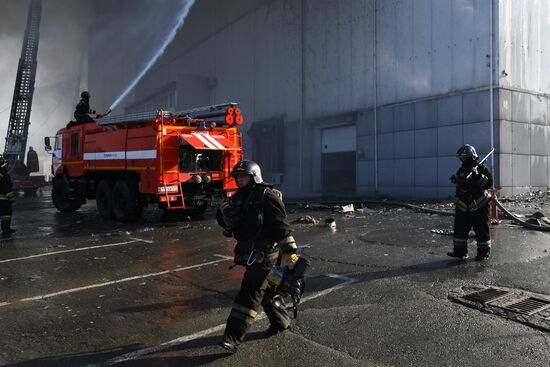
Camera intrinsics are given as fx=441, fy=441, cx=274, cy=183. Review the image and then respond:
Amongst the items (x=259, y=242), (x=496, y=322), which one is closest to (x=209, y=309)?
(x=259, y=242)

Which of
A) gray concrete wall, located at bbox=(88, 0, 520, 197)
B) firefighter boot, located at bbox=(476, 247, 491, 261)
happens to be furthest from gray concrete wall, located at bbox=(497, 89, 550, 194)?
firefighter boot, located at bbox=(476, 247, 491, 261)

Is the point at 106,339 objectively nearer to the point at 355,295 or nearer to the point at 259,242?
the point at 259,242

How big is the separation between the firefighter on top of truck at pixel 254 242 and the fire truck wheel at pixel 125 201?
308 inches

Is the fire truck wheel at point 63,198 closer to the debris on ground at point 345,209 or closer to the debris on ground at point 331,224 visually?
the debris on ground at point 345,209

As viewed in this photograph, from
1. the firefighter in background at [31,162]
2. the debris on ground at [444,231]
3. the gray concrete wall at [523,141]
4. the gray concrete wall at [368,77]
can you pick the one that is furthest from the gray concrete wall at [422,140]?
the firefighter in background at [31,162]

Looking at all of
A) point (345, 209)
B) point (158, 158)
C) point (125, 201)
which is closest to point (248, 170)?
point (158, 158)

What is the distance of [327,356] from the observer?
328 cm

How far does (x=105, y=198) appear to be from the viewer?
1192cm

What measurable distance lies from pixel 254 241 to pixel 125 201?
8.35 m

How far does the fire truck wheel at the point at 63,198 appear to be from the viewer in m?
13.6

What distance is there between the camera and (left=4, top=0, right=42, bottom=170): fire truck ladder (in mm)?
21844

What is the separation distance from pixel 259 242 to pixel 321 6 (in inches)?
668

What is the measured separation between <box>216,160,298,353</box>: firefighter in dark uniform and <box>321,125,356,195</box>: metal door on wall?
14.0m

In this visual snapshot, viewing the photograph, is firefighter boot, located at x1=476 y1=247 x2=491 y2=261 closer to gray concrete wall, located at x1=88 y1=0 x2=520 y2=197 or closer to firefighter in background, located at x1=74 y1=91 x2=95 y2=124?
gray concrete wall, located at x1=88 y1=0 x2=520 y2=197
